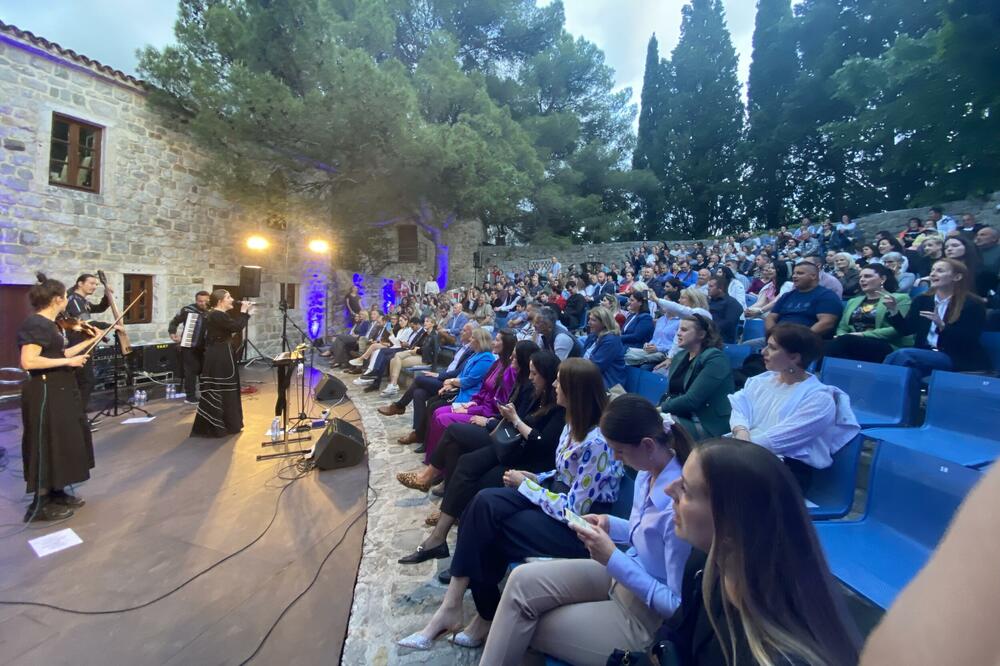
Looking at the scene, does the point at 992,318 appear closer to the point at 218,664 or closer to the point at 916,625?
the point at 916,625

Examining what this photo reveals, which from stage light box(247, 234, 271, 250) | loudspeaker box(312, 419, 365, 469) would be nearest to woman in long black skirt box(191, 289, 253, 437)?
loudspeaker box(312, 419, 365, 469)

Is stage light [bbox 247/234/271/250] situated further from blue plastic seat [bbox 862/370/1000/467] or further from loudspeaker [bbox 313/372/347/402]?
blue plastic seat [bbox 862/370/1000/467]

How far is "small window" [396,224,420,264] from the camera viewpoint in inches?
758

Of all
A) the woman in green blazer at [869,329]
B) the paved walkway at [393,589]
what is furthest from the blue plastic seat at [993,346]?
the paved walkway at [393,589]

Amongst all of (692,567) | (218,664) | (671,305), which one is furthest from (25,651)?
(671,305)

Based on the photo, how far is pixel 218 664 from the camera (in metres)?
2.17

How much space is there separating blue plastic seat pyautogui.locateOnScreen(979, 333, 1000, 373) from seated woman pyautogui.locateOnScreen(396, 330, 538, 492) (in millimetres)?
3462

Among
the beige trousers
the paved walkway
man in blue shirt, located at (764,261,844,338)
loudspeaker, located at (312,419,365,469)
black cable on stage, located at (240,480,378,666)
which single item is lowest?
black cable on stage, located at (240,480,378,666)

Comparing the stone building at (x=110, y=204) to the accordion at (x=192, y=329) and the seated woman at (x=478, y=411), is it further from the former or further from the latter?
the seated woman at (x=478, y=411)

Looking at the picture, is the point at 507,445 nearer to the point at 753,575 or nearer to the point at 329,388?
the point at 753,575

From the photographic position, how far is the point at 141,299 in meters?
10.2

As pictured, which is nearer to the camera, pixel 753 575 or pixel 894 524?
pixel 753 575

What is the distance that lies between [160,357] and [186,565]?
277 inches

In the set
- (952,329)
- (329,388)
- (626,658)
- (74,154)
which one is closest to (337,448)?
(329,388)
